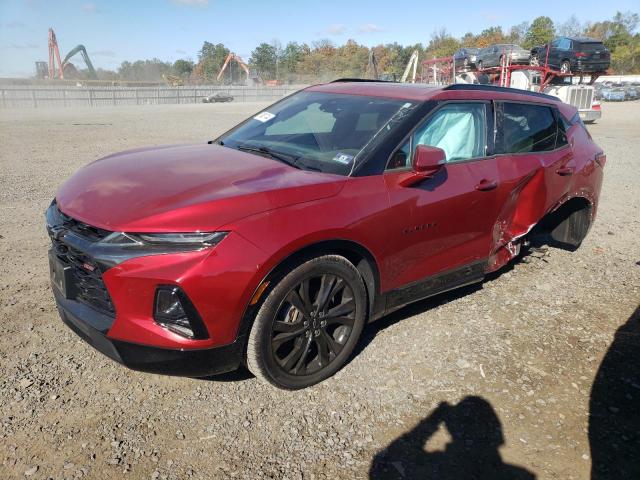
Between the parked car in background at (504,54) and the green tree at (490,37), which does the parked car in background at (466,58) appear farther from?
the green tree at (490,37)

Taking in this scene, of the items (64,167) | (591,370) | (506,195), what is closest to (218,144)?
(506,195)

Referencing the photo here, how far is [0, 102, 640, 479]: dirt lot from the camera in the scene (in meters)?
2.52

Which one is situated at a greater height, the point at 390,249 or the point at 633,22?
the point at 633,22

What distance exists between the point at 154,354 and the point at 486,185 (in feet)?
8.28

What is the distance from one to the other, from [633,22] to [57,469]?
10523 centimetres

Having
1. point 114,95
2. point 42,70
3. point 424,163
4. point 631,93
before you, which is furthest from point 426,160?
point 42,70

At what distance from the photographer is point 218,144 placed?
4090 millimetres

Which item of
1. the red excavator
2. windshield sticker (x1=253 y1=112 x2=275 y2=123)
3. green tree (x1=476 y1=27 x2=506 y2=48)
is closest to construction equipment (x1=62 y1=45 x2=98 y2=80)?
the red excavator

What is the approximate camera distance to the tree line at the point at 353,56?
76.7 metres

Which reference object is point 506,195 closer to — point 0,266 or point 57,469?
point 57,469

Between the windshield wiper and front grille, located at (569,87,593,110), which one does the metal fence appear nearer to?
front grille, located at (569,87,593,110)

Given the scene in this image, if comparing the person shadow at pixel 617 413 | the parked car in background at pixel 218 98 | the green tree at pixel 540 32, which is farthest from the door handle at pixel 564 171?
the green tree at pixel 540 32

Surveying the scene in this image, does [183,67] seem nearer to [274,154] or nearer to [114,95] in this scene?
[114,95]

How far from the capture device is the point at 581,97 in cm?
2183
